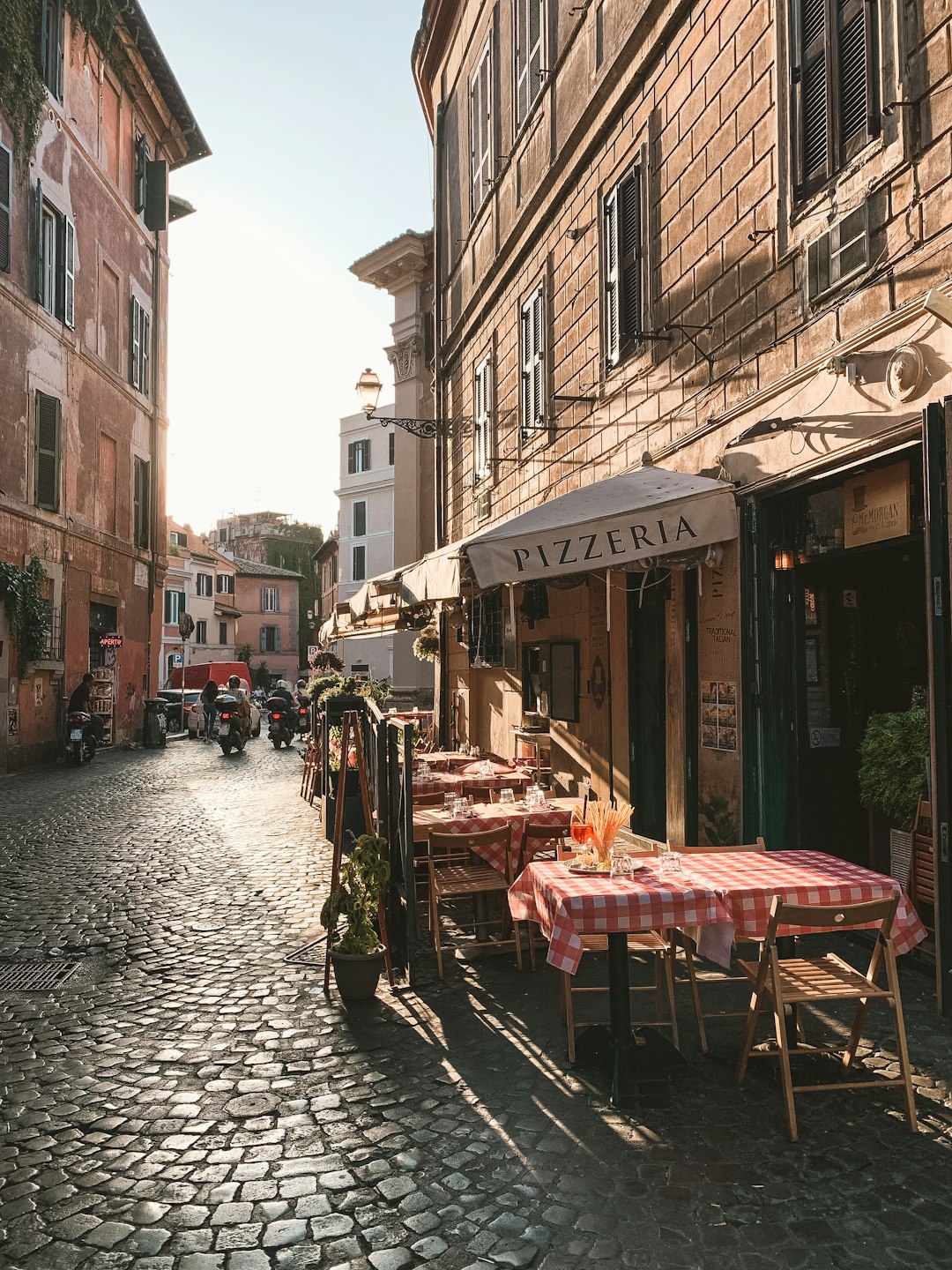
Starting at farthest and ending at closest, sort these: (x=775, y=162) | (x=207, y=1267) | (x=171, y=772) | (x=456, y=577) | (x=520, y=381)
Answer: (x=171, y=772), (x=520, y=381), (x=456, y=577), (x=775, y=162), (x=207, y=1267)

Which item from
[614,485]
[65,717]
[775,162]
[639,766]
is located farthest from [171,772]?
[775,162]

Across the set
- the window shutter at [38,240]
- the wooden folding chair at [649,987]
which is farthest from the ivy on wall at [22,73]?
the wooden folding chair at [649,987]

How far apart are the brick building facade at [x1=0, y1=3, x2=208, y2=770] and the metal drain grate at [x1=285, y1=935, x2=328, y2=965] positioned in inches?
497

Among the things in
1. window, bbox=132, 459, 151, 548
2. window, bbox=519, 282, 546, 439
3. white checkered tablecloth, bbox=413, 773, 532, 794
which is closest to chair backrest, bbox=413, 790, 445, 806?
white checkered tablecloth, bbox=413, 773, 532, 794

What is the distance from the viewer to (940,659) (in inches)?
190

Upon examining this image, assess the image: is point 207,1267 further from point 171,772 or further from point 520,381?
point 171,772

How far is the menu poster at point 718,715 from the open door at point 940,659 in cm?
207

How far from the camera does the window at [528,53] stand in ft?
38.3

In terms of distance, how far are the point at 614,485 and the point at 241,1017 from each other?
14.7ft

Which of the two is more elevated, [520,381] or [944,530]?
[520,381]

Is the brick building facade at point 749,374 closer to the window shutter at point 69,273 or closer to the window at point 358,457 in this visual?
the window shutter at point 69,273

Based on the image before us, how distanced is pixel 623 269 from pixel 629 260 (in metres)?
0.10

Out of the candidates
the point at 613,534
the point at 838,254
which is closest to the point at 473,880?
the point at 613,534

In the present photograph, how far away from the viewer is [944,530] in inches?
190
